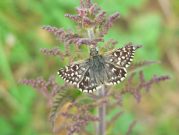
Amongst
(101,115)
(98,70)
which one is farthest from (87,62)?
(101,115)

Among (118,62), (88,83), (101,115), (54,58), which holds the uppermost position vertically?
(54,58)

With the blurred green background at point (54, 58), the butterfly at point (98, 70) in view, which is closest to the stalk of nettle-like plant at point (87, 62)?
the butterfly at point (98, 70)

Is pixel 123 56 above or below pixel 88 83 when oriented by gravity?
above

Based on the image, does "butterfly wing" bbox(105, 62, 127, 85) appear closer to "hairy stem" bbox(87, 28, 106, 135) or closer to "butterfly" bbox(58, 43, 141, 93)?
"butterfly" bbox(58, 43, 141, 93)

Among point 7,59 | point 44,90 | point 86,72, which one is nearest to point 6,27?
point 7,59

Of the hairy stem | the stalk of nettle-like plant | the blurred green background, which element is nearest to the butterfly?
the stalk of nettle-like plant

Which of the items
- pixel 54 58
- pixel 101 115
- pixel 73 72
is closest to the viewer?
pixel 73 72

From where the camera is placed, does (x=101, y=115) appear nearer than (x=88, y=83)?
No

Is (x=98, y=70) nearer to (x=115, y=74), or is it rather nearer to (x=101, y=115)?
(x=115, y=74)
